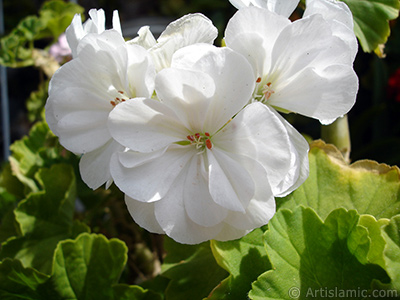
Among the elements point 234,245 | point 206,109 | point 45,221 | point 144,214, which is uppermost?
point 206,109

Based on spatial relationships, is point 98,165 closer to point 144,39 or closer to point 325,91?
point 144,39

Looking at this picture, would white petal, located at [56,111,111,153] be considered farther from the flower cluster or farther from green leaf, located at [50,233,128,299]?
green leaf, located at [50,233,128,299]

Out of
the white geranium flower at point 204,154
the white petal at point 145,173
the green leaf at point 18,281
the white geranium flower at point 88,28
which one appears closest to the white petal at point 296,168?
Result: the white geranium flower at point 204,154

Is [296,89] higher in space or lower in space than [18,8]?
higher

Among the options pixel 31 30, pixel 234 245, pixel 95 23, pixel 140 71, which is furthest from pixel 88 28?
pixel 31 30

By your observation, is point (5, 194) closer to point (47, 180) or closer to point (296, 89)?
point (47, 180)

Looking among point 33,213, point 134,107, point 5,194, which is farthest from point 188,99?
point 5,194
